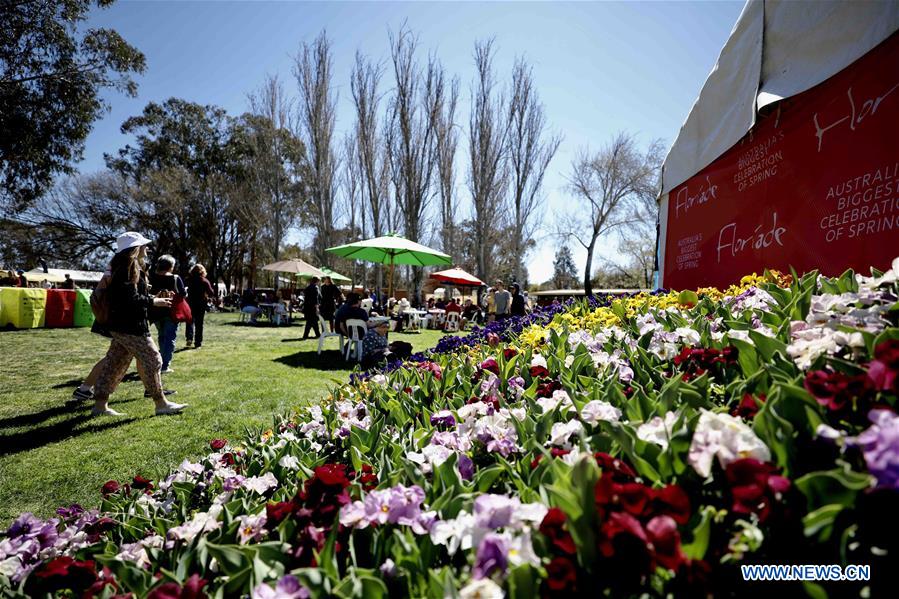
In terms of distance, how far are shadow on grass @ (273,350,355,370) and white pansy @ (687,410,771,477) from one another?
7069 mm

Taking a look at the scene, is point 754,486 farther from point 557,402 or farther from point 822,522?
point 557,402

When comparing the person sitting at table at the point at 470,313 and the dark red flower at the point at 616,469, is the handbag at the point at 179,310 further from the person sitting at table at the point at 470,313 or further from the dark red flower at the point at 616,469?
the person sitting at table at the point at 470,313

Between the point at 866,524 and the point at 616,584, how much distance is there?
1.46ft

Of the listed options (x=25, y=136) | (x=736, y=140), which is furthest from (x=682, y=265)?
(x=25, y=136)

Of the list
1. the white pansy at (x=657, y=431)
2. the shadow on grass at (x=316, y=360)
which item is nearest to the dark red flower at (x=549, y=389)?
the white pansy at (x=657, y=431)

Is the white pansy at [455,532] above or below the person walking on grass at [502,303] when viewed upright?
below

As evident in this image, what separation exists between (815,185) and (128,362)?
258 inches

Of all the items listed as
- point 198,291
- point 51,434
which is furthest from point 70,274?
point 51,434

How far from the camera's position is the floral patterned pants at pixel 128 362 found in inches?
170

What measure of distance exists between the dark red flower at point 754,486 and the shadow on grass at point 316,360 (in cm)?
Result: 719

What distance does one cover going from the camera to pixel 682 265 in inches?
222

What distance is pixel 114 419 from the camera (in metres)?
4.38

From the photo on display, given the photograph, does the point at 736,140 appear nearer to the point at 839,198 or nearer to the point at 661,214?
the point at 839,198

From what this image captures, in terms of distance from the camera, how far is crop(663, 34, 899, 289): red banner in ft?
9.45
